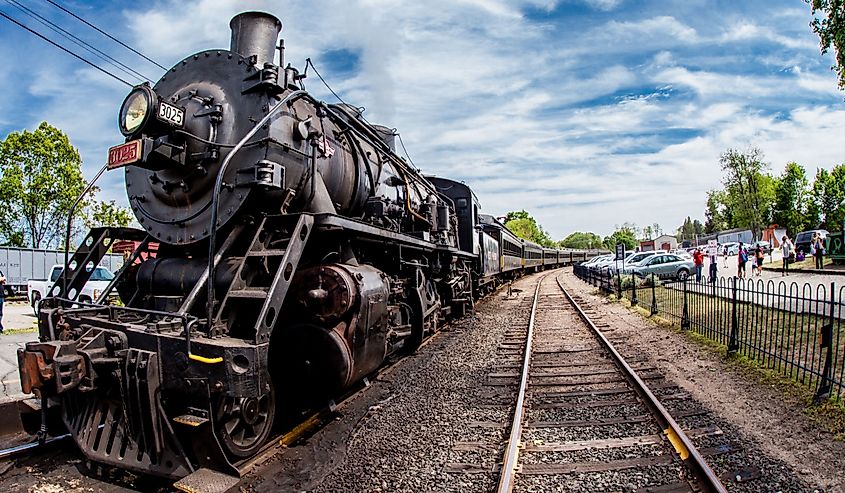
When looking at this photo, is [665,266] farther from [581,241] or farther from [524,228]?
[581,241]

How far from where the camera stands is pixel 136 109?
438 cm

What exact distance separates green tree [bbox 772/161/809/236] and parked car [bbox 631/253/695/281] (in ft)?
204

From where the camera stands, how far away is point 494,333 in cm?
1116

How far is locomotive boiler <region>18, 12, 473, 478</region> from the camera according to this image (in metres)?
3.70

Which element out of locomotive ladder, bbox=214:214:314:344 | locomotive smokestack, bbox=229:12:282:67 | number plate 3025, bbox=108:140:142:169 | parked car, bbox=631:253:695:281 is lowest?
parked car, bbox=631:253:695:281

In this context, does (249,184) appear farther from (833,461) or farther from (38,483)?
(833,461)

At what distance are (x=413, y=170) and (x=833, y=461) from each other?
24.6ft

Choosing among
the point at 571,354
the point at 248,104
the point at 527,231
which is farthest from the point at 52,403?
the point at 527,231

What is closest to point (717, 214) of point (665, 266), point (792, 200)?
point (792, 200)

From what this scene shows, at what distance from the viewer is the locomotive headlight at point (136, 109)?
4.29 meters

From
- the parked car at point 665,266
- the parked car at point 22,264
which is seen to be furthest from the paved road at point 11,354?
the parked car at point 665,266

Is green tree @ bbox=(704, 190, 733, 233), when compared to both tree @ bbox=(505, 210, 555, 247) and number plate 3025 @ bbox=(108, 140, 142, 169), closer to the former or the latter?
tree @ bbox=(505, 210, 555, 247)

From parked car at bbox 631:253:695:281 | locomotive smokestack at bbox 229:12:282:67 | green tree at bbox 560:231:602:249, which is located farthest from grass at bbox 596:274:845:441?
green tree at bbox 560:231:602:249

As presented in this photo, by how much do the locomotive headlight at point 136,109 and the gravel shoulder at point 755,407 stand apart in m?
5.94
